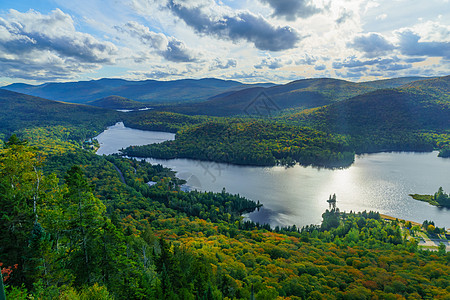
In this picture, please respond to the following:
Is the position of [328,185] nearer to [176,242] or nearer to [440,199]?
[440,199]

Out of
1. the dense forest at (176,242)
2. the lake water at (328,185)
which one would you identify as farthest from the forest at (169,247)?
the lake water at (328,185)

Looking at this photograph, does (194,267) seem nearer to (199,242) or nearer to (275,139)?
(199,242)

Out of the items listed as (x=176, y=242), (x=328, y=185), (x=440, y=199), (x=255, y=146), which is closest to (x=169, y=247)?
(x=176, y=242)

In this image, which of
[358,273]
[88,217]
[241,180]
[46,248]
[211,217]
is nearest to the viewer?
[46,248]

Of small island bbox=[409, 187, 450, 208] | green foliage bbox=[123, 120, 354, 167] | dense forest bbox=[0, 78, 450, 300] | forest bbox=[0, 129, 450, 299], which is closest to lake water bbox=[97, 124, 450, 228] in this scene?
small island bbox=[409, 187, 450, 208]

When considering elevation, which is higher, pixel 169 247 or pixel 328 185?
pixel 169 247

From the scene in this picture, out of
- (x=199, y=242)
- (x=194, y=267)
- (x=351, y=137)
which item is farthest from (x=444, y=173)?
(x=194, y=267)

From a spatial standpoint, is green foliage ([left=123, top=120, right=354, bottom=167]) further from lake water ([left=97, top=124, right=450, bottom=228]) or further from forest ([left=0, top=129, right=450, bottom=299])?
forest ([left=0, top=129, right=450, bottom=299])
